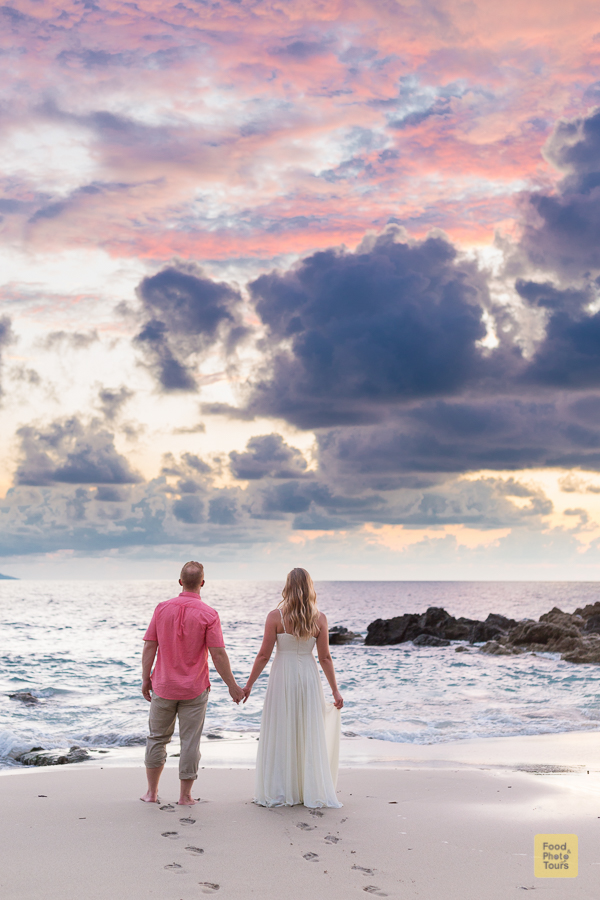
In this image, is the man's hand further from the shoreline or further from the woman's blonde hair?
the shoreline

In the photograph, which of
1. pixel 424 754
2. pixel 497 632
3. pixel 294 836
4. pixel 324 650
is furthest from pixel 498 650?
pixel 294 836

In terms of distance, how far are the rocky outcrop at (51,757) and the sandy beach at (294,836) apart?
0.97 meters

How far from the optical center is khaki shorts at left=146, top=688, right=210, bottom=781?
22.1 ft

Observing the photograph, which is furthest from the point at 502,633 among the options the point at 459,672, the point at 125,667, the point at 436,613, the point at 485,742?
the point at 485,742

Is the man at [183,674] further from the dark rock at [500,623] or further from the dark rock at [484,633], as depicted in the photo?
the dark rock at [500,623]

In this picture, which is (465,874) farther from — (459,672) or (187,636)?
(459,672)

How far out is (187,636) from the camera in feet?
22.1

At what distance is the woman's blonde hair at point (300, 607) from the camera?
674cm

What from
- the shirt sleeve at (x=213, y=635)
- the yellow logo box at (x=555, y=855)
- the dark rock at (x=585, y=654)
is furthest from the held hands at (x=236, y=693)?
the dark rock at (x=585, y=654)

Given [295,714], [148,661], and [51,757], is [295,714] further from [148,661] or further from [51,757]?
[51,757]

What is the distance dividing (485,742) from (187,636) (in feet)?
25.4

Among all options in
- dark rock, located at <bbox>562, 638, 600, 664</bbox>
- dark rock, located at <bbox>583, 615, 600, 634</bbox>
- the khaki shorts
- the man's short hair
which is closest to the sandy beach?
the khaki shorts

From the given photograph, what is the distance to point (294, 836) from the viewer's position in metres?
5.86

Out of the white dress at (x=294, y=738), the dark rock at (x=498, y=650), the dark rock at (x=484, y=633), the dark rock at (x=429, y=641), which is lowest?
the dark rock at (x=429, y=641)
